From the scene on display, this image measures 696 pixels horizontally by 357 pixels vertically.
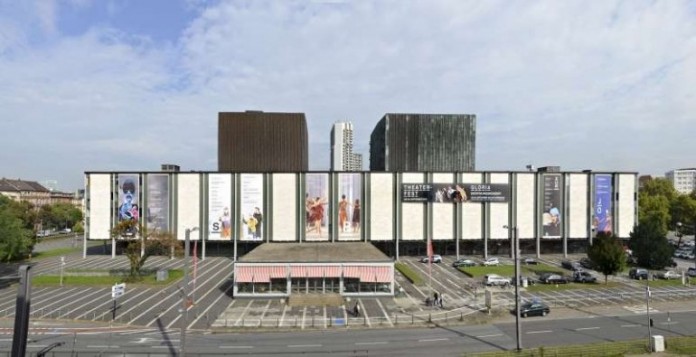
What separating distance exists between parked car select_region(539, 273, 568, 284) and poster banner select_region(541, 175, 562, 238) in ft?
87.2

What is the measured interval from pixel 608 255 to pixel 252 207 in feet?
180

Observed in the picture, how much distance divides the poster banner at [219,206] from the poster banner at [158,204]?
25.0 feet

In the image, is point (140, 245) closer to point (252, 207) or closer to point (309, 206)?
point (252, 207)

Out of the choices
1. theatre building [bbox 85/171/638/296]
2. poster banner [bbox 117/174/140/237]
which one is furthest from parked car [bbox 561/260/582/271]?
poster banner [bbox 117/174/140/237]

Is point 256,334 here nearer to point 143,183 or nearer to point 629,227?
point 143,183

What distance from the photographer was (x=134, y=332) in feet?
119

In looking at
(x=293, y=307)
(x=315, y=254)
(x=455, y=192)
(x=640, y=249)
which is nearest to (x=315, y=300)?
(x=293, y=307)

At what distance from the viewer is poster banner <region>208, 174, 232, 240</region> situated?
77.8m

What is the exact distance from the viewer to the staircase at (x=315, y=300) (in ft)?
151

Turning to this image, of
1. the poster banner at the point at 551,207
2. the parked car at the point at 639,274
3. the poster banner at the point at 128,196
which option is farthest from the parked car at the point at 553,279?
the poster banner at the point at 128,196

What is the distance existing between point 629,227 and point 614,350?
66.3 meters

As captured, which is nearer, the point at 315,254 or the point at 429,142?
the point at 315,254

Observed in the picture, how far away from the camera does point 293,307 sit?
149ft

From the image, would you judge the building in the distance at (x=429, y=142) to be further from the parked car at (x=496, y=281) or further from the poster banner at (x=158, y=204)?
the poster banner at (x=158, y=204)
